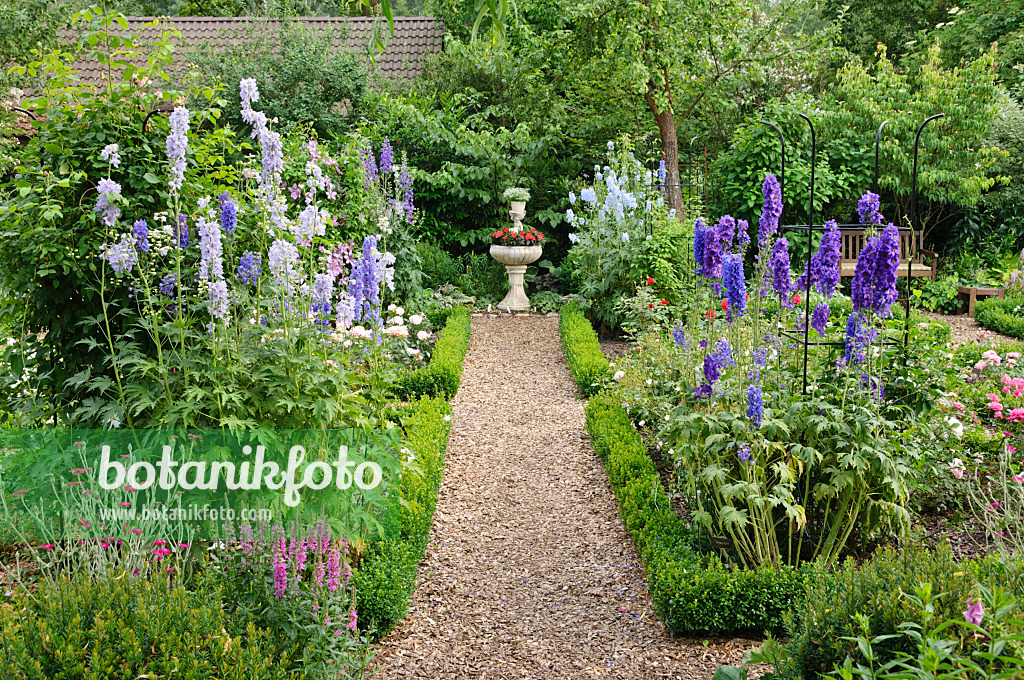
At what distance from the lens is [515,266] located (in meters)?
10.0

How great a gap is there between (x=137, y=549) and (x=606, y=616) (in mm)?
1901

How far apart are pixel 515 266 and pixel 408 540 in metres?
6.57

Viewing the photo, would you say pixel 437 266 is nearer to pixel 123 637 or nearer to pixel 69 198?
pixel 69 198

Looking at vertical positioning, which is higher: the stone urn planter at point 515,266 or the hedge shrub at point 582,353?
the stone urn planter at point 515,266

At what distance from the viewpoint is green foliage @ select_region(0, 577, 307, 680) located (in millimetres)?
2055

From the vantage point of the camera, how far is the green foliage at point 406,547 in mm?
3170

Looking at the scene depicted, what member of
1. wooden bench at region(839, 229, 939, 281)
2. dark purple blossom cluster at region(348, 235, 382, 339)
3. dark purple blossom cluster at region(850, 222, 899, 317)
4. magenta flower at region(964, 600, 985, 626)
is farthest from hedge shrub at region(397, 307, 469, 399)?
wooden bench at region(839, 229, 939, 281)

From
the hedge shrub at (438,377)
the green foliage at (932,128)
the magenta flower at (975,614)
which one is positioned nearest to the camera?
the magenta flower at (975,614)

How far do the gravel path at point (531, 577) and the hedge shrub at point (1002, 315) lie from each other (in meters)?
5.13

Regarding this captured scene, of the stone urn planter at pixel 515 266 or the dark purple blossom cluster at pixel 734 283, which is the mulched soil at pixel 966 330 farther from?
the dark purple blossom cluster at pixel 734 283

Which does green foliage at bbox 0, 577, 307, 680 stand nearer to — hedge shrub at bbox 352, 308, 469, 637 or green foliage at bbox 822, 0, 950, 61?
hedge shrub at bbox 352, 308, 469, 637

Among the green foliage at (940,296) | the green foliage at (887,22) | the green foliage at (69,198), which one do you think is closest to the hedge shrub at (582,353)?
the green foliage at (69,198)

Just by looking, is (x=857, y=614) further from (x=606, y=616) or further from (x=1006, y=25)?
(x=1006, y=25)

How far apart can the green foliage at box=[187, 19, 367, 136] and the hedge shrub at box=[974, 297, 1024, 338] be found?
8648 mm
